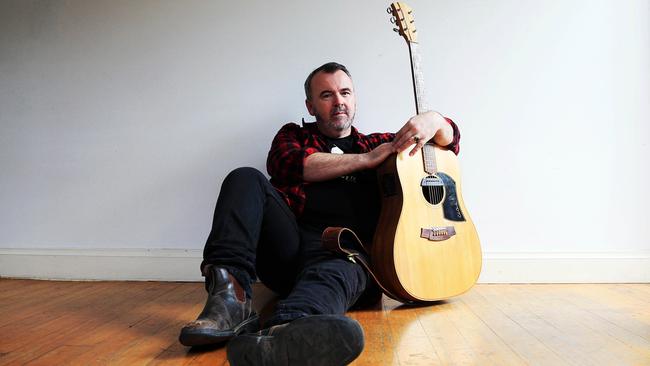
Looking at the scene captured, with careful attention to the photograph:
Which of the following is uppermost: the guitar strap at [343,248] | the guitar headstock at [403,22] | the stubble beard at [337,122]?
the guitar headstock at [403,22]

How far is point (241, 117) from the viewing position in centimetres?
220

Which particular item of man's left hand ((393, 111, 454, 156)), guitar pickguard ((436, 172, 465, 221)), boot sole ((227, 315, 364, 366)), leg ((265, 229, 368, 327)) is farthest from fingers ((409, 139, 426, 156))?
boot sole ((227, 315, 364, 366))

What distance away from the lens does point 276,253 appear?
157 cm

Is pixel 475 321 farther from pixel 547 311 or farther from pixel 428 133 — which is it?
pixel 428 133

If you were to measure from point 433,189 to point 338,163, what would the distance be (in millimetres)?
327

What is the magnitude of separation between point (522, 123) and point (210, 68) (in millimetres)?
1330

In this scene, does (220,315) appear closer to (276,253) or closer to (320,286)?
(320,286)

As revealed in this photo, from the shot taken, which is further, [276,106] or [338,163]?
[276,106]

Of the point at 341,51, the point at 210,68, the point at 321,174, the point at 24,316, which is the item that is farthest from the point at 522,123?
the point at 24,316

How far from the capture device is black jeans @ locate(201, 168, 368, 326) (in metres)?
1.22

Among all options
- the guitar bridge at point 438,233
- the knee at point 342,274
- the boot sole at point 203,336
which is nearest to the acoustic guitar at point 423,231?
the guitar bridge at point 438,233

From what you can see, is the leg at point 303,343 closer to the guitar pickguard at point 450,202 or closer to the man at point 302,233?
the man at point 302,233

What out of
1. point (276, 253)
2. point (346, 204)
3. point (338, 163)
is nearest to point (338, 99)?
point (338, 163)

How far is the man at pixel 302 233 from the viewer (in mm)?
970
